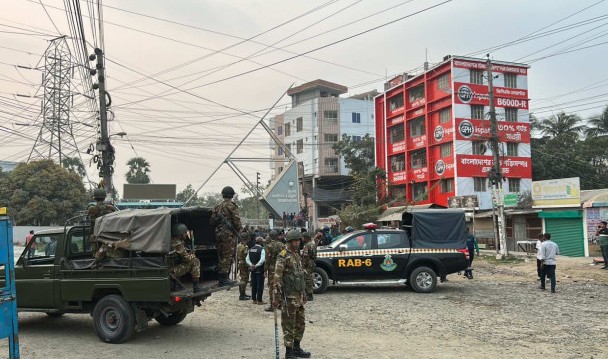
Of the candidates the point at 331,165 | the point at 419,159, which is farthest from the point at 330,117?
the point at 419,159

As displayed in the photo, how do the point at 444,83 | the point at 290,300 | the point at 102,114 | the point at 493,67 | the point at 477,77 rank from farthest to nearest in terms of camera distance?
the point at 444,83
the point at 477,77
the point at 493,67
the point at 102,114
the point at 290,300

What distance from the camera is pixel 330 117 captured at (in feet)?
194

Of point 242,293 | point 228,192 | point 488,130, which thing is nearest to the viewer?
point 228,192

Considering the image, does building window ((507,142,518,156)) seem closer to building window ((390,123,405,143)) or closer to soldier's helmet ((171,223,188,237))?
building window ((390,123,405,143))

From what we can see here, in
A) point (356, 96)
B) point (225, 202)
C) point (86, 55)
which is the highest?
point (356, 96)

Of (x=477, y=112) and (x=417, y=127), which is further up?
(x=477, y=112)

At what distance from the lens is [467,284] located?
48.2 feet

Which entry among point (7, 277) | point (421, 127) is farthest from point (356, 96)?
point (7, 277)

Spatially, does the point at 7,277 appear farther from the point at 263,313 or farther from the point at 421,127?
the point at 421,127

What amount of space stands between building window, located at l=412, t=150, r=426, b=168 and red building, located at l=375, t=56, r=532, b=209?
0.31 feet

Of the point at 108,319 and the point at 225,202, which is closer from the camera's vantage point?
the point at 108,319

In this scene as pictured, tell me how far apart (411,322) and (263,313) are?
10.2ft

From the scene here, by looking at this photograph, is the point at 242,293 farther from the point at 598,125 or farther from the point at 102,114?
the point at 598,125

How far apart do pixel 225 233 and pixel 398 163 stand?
43172mm
